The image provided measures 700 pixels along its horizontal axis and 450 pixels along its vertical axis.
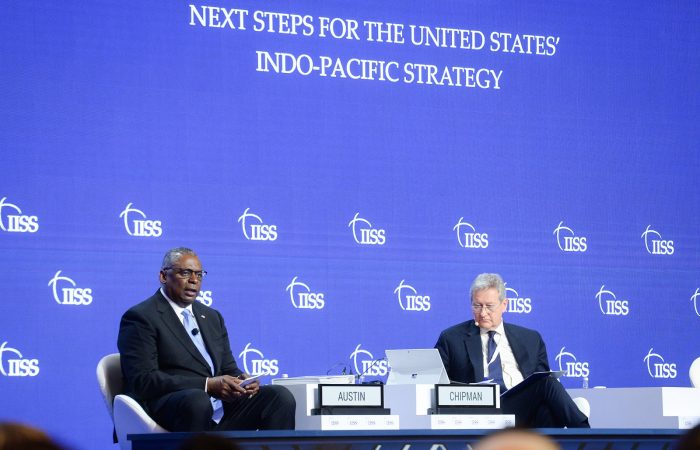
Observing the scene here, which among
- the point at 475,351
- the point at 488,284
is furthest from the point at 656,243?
the point at 475,351

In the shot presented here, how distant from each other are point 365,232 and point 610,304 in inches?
62.8

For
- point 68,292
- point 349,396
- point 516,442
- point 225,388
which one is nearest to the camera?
point 516,442

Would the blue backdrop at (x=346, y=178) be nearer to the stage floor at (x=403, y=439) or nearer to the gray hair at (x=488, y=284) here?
the gray hair at (x=488, y=284)

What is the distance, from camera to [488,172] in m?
6.47

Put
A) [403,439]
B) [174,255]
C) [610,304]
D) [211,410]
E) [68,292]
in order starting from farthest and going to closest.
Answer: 1. [610,304]
2. [68,292]
3. [174,255]
4. [211,410]
5. [403,439]

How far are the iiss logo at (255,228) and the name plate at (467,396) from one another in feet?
Result: 6.01

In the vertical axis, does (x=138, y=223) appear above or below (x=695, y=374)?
above

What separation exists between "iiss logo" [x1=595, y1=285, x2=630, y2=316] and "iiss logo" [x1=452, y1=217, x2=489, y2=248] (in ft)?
2.60

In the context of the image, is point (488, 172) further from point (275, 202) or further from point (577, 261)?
point (275, 202)

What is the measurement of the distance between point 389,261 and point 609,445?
221 centimetres

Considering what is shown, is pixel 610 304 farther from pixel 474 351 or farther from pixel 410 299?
pixel 474 351

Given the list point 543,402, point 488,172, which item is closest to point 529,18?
point 488,172

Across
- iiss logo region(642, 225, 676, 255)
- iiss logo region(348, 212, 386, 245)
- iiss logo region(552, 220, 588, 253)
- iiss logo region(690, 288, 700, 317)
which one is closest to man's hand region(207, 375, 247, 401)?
iiss logo region(348, 212, 386, 245)

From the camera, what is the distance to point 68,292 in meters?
5.40
